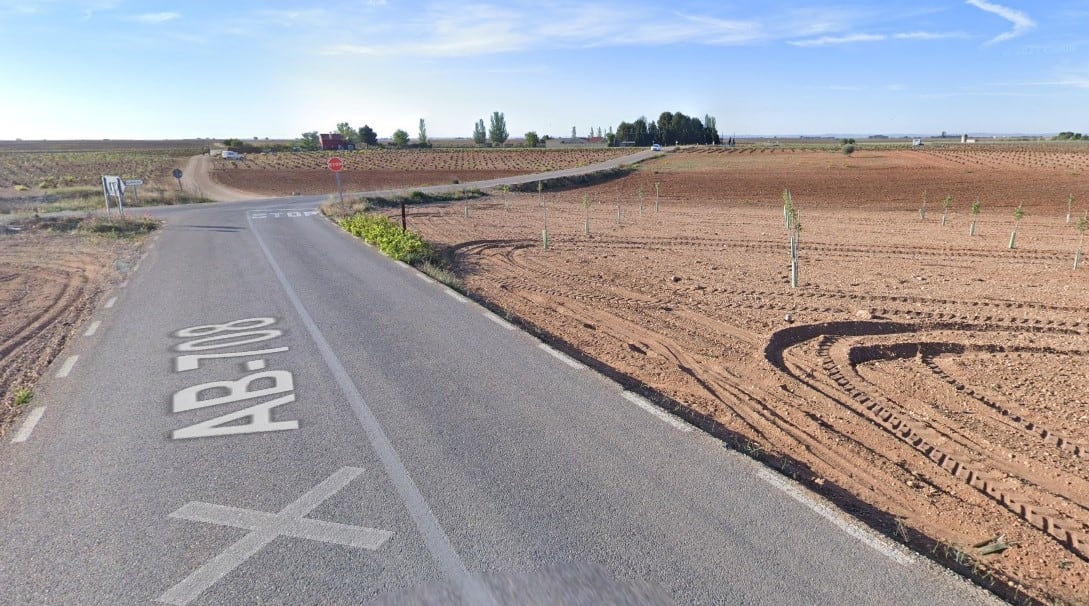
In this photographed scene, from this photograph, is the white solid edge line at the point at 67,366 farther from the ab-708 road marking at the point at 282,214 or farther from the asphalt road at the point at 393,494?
the ab-708 road marking at the point at 282,214

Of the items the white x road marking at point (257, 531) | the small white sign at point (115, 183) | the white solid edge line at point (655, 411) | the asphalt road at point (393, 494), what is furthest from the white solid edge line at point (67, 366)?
the small white sign at point (115, 183)

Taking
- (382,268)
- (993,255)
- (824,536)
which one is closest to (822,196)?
(993,255)

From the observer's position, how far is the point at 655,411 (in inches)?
219

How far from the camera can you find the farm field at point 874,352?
14.3ft

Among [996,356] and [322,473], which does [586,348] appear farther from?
[996,356]

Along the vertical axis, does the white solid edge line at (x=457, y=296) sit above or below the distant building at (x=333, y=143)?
below

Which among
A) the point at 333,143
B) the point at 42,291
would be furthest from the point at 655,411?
the point at 333,143

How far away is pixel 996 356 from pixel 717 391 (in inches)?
170

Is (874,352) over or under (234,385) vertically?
under

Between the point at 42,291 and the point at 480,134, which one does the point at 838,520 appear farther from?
the point at 480,134

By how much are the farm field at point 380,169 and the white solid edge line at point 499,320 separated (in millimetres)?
39372

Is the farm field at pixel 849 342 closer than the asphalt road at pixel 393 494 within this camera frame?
No

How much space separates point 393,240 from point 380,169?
57.7 meters

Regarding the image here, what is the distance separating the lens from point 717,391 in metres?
6.39
